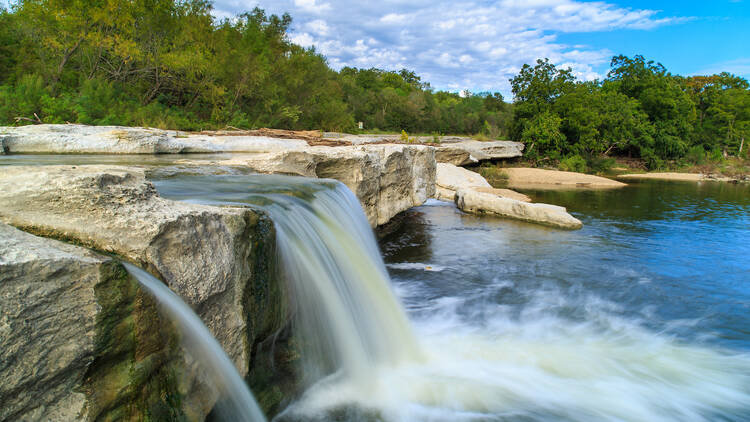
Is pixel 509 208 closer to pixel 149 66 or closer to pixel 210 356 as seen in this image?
pixel 210 356

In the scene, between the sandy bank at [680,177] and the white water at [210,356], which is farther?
the sandy bank at [680,177]

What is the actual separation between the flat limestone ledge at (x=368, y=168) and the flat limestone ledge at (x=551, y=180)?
13.1 m

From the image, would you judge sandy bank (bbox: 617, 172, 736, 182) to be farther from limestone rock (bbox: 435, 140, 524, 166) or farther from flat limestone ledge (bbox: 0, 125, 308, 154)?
flat limestone ledge (bbox: 0, 125, 308, 154)

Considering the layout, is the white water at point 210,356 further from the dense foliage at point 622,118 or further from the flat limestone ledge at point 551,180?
the dense foliage at point 622,118

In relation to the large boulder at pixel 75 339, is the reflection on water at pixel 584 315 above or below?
below

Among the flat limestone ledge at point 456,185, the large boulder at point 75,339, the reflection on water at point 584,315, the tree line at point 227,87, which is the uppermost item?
the tree line at point 227,87

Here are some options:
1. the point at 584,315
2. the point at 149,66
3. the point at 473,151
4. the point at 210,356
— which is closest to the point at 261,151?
the point at 584,315

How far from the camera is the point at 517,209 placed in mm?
12430

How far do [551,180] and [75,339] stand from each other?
27112 mm

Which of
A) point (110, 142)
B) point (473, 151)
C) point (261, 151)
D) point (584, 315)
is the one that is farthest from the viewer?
point (473, 151)

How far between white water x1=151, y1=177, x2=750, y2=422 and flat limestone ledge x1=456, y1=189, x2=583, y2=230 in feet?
21.0

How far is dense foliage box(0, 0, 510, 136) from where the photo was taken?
14.4m

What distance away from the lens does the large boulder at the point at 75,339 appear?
5.15ft

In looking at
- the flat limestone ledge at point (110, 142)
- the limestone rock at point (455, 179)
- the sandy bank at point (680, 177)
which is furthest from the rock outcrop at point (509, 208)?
the sandy bank at point (680, 177)
